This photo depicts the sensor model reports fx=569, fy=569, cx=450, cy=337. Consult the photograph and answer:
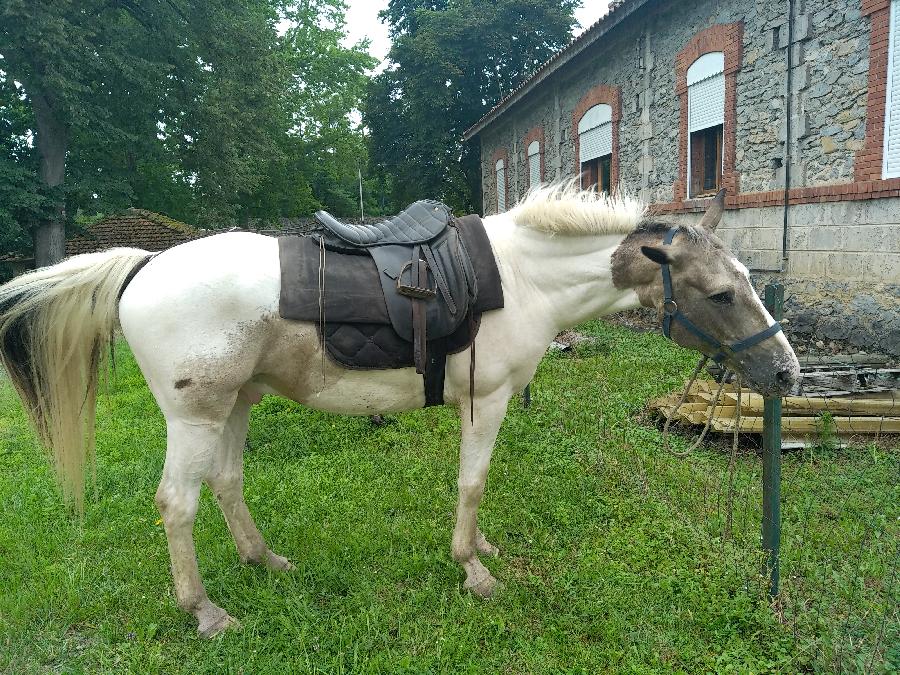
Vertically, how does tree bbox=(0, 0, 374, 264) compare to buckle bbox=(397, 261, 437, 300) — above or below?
above

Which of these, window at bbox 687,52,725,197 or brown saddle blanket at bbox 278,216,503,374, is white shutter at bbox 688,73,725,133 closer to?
window at bbox 687,52,725,197

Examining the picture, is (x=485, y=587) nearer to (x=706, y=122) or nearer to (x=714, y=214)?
(x=714, y=214)

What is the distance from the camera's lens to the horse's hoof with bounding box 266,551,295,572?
3082 mm

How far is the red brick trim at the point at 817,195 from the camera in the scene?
6.08m

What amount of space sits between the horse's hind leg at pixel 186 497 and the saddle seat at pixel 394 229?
39.4 inches

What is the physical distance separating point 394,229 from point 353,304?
18.4 inches

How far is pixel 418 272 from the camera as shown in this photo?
2541 mm

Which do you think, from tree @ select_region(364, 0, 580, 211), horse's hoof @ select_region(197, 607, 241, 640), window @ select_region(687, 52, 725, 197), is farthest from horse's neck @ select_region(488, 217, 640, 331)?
tree @ select_region(364, 0, 580, 211)

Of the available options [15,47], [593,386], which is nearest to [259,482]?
[593,386]

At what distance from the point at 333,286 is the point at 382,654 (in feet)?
5.22

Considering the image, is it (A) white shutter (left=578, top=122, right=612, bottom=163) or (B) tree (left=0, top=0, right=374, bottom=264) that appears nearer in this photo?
(A) white shutter (left=578, top=122, right=612, bottom=163)

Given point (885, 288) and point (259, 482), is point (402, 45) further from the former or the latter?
point (259, 482)

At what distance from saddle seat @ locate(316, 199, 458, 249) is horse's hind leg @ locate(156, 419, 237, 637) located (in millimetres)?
1001

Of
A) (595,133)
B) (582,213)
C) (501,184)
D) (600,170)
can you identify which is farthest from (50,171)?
(582,213)
